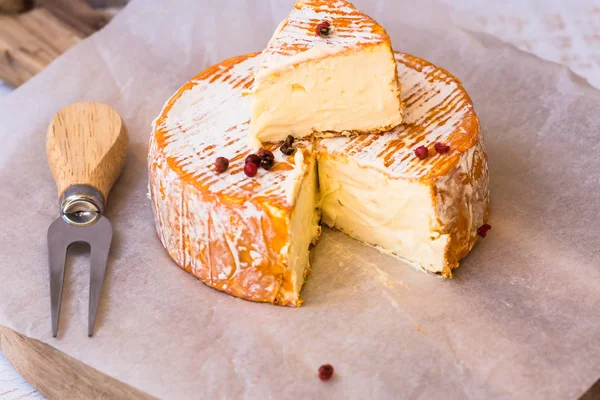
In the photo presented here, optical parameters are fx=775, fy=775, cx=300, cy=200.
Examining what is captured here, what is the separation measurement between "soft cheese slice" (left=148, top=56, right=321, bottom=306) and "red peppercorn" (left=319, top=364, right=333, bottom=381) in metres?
0.42

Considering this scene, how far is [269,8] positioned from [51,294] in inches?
115

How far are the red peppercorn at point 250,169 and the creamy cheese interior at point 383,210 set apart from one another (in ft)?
1.28

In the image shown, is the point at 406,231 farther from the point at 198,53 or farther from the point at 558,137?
the point at 198,53

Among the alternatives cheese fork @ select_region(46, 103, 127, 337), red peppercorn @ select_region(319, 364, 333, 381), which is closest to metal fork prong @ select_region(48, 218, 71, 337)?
cheese fork @ select_region(46, 103, 127, 337)

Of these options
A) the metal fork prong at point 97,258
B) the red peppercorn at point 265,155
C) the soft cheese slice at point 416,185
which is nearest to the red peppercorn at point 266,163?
the red peppercorn at point 265,155

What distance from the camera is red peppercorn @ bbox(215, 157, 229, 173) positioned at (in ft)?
11.2

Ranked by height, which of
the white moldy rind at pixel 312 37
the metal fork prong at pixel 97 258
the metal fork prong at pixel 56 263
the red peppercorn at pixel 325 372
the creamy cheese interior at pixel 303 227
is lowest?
the metal fork prong at pixel 56 263

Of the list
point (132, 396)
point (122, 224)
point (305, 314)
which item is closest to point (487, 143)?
point (305, 314)

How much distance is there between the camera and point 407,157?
11.5ft

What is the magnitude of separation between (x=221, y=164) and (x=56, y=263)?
90cm

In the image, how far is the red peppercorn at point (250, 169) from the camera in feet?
11.1

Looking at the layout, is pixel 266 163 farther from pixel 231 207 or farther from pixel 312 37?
pixel 312 37

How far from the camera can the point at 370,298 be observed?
3.45 meters

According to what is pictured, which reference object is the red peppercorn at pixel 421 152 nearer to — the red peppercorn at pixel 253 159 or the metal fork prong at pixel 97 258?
the red peppercorn at pixel 253 159
